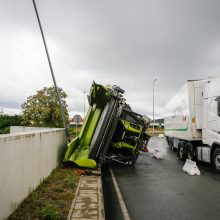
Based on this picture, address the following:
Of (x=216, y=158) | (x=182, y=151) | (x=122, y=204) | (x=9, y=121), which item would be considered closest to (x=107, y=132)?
(x=216, y=158)

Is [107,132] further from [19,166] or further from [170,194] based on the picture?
[19,166]

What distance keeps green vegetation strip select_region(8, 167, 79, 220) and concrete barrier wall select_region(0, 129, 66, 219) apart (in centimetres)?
13

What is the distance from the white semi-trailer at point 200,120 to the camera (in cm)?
1070

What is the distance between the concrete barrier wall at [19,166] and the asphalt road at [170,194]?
5.96 ft

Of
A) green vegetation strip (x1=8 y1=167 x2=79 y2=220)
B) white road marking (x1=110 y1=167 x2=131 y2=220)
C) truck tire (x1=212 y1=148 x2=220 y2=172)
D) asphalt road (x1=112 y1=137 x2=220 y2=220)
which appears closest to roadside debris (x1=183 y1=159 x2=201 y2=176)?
asphalt road (x1=112 y1=137 x2=220 y2=220)

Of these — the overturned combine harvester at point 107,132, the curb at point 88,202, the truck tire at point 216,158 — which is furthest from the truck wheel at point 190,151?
the curb at point 88,202

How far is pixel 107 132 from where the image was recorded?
1046 centimetres

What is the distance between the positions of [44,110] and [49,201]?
3114cm

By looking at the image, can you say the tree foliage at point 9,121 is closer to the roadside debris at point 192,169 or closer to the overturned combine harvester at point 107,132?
the overturned combine harvester at point 107,132

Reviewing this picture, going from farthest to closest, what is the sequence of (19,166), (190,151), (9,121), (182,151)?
(9,121)
(182,151)
(190,151)
(19,166)

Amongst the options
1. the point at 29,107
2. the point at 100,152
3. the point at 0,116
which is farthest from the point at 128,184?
the point at 0,116

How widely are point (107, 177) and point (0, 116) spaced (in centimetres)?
3902

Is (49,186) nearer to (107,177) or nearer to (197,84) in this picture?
(107,177)

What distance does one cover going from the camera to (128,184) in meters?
8.55
